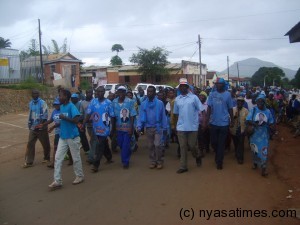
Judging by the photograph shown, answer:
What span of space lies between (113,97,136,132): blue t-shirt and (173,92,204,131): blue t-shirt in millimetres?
1108

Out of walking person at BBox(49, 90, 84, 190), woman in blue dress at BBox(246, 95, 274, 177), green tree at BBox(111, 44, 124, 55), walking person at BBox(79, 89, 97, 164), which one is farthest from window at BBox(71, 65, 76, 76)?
green tree at BBox(111, 44, 124, 55)

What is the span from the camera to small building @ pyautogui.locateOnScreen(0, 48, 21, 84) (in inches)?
937

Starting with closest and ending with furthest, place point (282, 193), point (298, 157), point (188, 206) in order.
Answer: point (188, 206)
point (282, 193)
point (298, 157)

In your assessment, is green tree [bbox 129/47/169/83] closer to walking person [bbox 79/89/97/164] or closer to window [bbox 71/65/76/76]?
window [bbox 71/65/76/76]

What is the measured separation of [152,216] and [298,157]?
4.79 metres

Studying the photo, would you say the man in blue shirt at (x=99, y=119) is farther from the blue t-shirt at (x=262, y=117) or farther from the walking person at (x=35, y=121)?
the blue t-shirt at (x=262, y=117)

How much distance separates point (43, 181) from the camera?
638 centimetres

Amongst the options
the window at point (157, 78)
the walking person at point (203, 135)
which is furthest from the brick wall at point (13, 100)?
the window at point (157, 78)

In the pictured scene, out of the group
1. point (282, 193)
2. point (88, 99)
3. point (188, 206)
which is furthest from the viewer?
point (88, 99)

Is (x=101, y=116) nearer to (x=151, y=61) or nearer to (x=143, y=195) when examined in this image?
(x=143, y=195)

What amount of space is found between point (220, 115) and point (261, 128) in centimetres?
82

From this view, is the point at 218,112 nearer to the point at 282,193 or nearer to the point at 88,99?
the point at 282,193

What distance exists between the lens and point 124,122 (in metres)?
7.01

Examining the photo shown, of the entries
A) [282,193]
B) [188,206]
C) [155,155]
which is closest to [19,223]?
[188,206]
